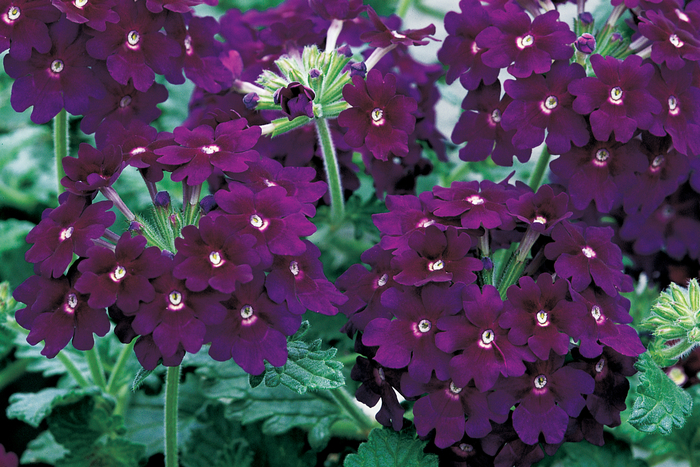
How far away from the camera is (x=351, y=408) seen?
170 centimetres

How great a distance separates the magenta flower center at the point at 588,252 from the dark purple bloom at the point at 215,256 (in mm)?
636

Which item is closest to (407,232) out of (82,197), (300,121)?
(300,121)

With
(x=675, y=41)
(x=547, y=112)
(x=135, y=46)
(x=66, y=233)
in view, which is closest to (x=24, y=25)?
(x=135, y=46)

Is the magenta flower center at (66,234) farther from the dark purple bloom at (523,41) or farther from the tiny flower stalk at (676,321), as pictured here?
the tiny flower stalk at (676,321)

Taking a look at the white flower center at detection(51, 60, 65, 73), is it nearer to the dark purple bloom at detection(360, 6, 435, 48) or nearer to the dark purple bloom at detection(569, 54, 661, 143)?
the dark purple bloom at detection(360, 6, 435, 48)

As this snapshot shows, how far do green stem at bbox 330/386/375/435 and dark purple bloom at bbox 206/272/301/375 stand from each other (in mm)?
410

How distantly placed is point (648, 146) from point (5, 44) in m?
1.40

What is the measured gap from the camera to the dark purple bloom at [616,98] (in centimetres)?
144

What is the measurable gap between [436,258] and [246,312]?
375mm

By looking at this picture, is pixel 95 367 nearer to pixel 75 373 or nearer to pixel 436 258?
pixel 75 373

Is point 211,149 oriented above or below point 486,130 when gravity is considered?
above

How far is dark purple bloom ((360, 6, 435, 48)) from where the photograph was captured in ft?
5.33

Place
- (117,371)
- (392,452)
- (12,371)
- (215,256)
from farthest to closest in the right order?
(12,371) → (117,371) → (392,452) → (215,256)

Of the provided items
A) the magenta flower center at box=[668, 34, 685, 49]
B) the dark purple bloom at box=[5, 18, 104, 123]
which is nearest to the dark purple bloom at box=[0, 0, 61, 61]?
the dark purple bloom at box=[5, 18, 104, 123]
